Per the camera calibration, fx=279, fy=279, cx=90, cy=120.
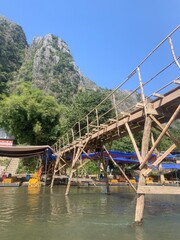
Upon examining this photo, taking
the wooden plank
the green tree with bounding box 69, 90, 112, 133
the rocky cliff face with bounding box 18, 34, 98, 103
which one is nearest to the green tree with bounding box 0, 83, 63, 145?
the green tree with bounding box 69, 90, 112, 133

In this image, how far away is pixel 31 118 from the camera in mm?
33000

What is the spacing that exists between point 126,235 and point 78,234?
1088 mm

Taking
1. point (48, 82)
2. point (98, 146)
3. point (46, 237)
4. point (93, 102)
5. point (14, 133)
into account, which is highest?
point (48, 82)

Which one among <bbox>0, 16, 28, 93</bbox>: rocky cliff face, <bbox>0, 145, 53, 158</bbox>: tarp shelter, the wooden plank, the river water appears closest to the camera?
the river water

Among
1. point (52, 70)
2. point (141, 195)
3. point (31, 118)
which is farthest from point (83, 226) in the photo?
point (52, 70)

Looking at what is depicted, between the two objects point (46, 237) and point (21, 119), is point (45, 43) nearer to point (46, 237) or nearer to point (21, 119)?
point (21, 119)

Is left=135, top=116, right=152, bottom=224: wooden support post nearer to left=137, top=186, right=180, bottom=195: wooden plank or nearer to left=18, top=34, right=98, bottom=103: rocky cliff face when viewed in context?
left=137, top=186, right=180, bottom=195: wooden plank

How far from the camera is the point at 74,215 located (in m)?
8.94

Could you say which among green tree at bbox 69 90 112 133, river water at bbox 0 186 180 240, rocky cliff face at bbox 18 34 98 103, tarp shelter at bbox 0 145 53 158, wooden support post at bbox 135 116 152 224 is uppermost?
rocky cliff face at bbox 18 34 98 103

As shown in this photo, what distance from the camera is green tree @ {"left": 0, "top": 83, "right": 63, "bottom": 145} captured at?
32812 millimetres

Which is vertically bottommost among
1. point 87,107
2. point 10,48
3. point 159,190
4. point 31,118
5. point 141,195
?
point 141,195

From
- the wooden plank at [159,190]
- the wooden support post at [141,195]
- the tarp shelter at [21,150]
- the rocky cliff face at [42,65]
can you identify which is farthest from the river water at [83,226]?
the rocky cliff face at [42,65]

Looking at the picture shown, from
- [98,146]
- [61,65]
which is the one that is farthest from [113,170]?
[61,65]

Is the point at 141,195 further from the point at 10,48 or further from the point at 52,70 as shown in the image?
the point at 10,48
